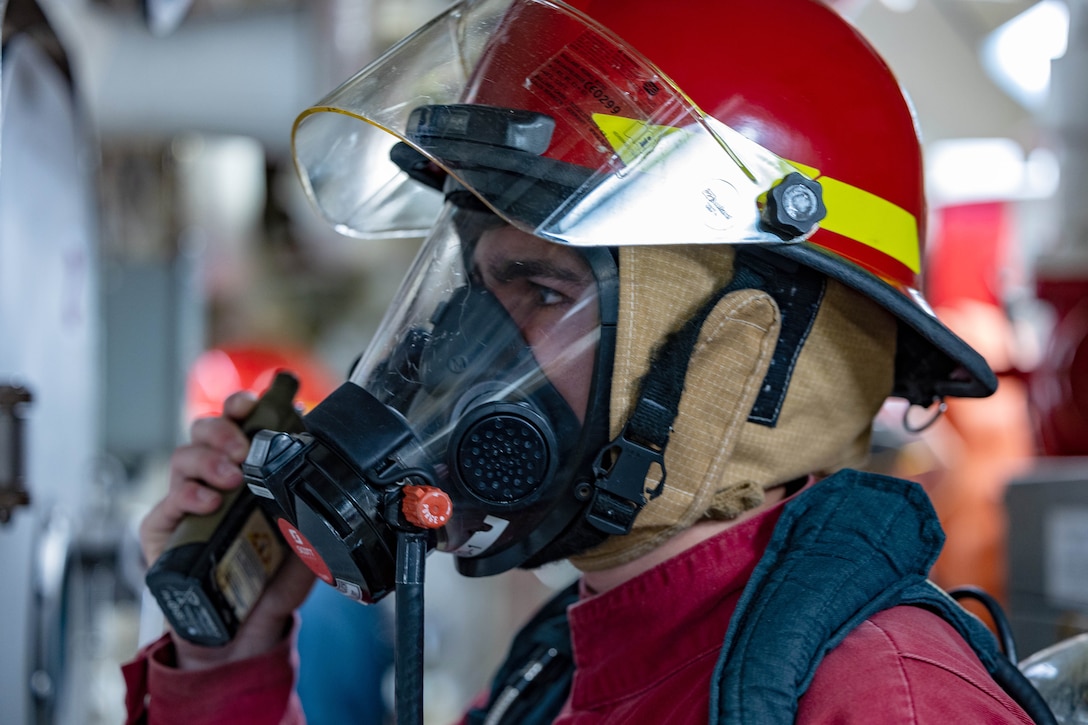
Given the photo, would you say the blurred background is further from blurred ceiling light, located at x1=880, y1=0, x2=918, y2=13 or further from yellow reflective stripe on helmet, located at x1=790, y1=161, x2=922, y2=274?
yellow reflective stripe on helmet, located at x1=790, y1=161, x2=922, y2=274

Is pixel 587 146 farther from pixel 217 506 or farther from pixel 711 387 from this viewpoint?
pixel 217 506

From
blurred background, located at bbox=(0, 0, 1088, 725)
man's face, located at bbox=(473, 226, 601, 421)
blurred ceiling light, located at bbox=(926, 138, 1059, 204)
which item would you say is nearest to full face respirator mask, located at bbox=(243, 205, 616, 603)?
man's face, located at bbox=(473, 226, 601, 421)

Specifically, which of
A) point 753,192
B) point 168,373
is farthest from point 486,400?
point 168,373

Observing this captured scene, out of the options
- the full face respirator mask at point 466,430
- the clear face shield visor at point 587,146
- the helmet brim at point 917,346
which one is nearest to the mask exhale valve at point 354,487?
the full face respirator mask at point 466,430

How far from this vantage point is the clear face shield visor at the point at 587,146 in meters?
1.17

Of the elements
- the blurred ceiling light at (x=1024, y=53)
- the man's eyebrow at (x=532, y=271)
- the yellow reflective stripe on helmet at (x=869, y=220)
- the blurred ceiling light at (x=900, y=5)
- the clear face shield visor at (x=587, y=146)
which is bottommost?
the man's eyebrow at (x=532, y=271)

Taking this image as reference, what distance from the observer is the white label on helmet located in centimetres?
126

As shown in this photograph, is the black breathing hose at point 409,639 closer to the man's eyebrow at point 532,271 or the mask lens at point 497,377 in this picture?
the mask lens at point 497,377

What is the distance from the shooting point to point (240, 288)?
9.45m

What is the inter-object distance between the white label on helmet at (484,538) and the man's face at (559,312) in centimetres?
16

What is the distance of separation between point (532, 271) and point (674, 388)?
0.22 metres

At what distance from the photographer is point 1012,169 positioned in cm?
580

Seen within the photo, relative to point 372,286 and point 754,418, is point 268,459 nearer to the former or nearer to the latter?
point 754,418

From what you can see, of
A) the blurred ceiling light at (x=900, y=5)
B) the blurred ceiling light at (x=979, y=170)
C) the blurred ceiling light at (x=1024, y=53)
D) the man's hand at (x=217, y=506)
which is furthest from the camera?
the blurred ceiling light at (x=979, y=170)
